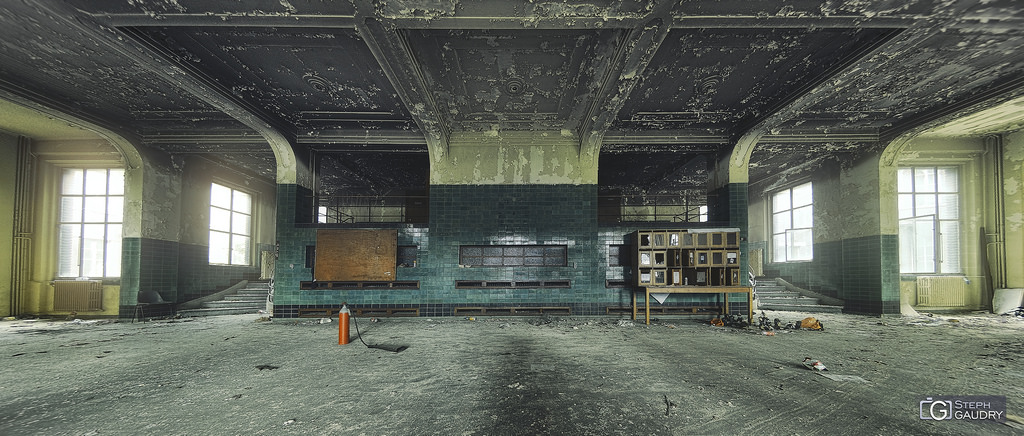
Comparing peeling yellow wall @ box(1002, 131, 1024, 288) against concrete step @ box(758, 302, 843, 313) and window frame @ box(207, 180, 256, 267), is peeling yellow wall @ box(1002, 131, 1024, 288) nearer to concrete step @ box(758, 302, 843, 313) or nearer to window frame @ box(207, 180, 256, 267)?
concrete step @ box(758, 302, 843, 313)

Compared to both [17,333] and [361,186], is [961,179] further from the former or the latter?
[17,333]

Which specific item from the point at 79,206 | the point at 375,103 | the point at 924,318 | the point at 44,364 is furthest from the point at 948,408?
the point at 79,206

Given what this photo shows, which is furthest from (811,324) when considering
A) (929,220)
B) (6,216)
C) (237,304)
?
(6,216)

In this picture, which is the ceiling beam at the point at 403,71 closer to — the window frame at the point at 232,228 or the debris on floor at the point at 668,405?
the debris on floor at the point at 668,405

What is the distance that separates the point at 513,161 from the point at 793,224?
9606mm

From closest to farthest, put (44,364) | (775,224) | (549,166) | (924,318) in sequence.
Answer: (44,364) < (924,318) < (549,166) < (775,224)

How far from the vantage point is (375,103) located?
683 centimetres

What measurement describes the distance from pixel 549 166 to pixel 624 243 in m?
2.33

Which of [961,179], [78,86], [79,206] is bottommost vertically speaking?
[79,206]

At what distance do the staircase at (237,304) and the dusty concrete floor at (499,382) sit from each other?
2.76 meters

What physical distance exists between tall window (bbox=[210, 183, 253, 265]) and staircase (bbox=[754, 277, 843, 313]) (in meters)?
14.8

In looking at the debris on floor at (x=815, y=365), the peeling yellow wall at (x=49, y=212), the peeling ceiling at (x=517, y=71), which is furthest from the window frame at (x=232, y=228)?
the debris on floor at (x=815, y=365)

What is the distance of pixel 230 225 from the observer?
36.6 ft

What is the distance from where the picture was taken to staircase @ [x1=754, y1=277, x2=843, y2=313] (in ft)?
29.6
